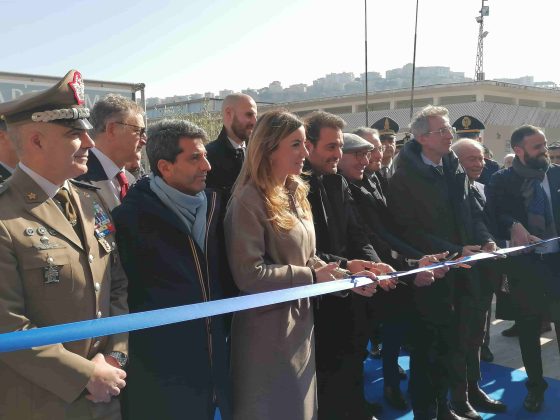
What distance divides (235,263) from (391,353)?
2564mm

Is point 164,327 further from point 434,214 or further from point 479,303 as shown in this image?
point 479,303

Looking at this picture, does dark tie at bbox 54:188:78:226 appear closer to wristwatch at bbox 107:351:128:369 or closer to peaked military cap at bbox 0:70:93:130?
peaked military cap at bbox 0:70:93:130

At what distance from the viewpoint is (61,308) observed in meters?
1.87

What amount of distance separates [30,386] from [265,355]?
1069 millimetres

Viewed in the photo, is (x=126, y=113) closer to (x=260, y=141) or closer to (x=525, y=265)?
(x=260, y=141)

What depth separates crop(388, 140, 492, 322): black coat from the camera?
12.1 ft

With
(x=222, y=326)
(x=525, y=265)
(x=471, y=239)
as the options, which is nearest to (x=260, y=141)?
(x=222, y=326)

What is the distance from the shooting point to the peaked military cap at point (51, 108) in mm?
1945

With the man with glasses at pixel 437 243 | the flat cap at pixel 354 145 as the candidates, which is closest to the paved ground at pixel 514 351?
the man with glasses at pixel 437 243

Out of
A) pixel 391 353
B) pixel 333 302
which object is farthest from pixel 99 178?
pixel 391 353

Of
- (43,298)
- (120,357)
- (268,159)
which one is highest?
(268,159)

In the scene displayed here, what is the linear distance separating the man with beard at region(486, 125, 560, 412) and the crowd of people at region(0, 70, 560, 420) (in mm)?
19

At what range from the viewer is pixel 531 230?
14.7 feet

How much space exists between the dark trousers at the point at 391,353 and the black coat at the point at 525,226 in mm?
1071
